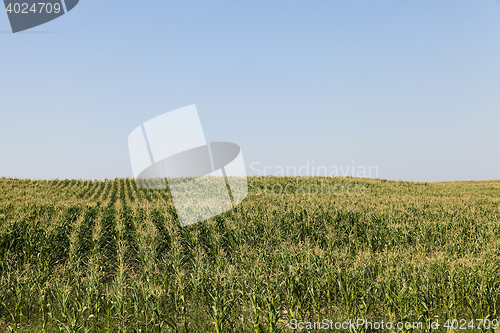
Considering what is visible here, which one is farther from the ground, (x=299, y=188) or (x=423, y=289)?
(x=423, y=289)

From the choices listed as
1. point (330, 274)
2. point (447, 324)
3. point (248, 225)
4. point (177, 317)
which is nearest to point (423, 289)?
point (447, 324)

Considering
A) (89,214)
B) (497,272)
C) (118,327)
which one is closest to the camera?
(118,327)

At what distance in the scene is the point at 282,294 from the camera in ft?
23.5

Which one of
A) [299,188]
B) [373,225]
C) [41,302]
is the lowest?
[299,188]

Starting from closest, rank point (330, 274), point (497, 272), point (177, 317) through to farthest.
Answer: point (177, 317), point (330, 274), point (497, 272)

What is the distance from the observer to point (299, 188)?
4244cm

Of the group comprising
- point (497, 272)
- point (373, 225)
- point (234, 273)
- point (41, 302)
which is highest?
point (41, 302)

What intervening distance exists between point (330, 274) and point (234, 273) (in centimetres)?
239

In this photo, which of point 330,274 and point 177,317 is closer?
point 177,317

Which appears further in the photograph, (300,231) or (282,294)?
(300,231)

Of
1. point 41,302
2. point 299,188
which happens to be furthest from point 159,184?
point 41,302

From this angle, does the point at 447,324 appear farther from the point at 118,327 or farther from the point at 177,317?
the point at 118,327

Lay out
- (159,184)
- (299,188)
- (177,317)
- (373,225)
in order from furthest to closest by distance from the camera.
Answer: (159,184) → (299,188) → (373,225) → (177,317)

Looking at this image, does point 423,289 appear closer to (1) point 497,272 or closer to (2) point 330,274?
(2) point 330,274
